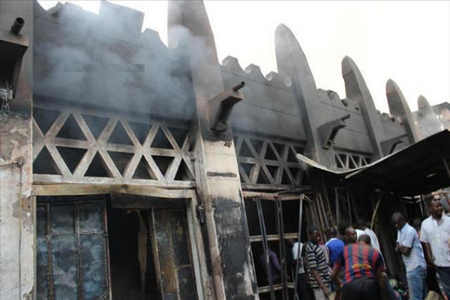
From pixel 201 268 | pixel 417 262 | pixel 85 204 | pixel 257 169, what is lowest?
pixel 417 262

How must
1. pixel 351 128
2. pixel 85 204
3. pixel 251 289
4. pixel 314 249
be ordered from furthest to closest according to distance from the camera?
pixel 351 128 < pixel 314 249 < pixel 251 289 < pixel 85 204

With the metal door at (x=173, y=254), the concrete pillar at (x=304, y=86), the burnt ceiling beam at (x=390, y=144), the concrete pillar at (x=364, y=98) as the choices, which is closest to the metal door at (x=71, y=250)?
the metal door at (x=173, y=254)

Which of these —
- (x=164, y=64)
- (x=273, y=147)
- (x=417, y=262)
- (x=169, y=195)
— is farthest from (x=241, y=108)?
(x=417, y=262)

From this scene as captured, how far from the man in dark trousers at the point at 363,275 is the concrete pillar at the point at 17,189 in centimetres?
369

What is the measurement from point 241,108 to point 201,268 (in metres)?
3.33

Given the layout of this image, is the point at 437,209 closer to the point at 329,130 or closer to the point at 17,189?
the point at 329,130

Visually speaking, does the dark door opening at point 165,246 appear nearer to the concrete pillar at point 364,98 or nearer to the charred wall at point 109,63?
the charred wall at point 109,63

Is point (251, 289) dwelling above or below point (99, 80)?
below

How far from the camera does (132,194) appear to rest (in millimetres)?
4973

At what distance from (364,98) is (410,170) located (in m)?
3.67

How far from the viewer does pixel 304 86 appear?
917 centimetres

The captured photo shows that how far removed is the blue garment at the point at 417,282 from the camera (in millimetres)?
6070

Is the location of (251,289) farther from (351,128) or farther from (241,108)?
(351,128)

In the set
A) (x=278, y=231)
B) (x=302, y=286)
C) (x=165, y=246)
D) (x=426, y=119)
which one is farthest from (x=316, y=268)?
(x=426, y=119)
